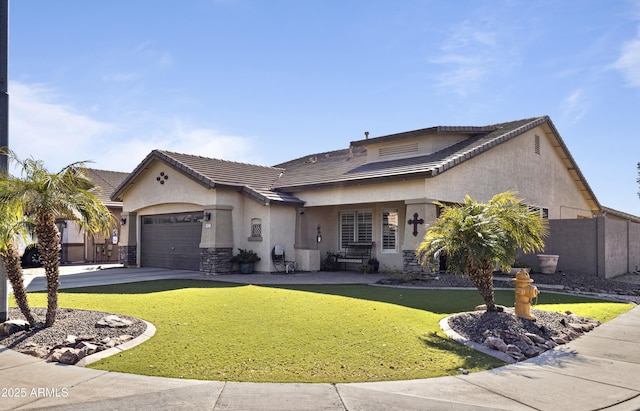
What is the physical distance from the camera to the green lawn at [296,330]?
6.16 metres

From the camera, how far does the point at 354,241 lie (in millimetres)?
20641

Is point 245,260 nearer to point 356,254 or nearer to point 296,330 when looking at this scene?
point 356,254

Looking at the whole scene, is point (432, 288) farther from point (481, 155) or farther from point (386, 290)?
point (481, 155)

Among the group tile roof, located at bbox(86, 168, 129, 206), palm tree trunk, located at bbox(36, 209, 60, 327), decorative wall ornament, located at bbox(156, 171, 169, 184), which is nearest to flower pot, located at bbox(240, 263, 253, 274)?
decorative wall ornament, located at bbox(156, 171, 169, 184)

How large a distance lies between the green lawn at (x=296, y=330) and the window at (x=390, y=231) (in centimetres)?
572

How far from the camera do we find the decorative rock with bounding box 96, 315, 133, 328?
8.16 metres

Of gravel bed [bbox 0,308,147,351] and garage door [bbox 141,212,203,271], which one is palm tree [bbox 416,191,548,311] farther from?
garage door [bbox 141,212,203,271]

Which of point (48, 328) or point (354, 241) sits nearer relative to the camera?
point (48, 328)

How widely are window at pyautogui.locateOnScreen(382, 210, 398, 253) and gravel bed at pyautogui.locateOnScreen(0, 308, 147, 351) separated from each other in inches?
485

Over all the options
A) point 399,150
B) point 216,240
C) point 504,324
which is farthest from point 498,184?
point 504,324

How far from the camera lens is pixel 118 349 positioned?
701 cm

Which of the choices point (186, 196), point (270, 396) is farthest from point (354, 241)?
point (270, 396)

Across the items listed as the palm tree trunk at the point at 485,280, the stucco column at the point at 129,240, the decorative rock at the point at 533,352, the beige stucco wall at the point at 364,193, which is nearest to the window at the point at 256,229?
the beige stucco wall at the point at 364,193

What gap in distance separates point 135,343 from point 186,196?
12944mm
